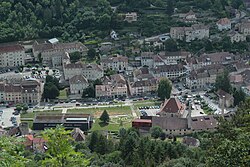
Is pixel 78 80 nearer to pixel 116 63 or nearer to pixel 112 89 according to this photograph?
pixel 112 89

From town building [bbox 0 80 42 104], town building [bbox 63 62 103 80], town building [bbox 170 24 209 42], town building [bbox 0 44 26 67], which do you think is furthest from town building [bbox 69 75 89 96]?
town building [bbox 170 24 209 42]

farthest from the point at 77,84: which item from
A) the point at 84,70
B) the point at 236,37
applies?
the point at 236,37

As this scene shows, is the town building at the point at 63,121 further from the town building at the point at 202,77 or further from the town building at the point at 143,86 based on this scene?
the town building at the point at 202,77

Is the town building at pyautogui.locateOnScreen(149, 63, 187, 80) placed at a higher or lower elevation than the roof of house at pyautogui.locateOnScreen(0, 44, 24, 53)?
lower

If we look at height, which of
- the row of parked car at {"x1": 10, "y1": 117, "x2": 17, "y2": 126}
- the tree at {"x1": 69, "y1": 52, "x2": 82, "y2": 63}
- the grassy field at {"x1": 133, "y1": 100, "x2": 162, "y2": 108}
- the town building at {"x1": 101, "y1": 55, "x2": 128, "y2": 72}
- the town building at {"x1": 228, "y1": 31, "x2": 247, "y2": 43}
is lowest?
the row of parked car at {"x1": 10, "y1": 117, "x2": 17, "y2": 126}

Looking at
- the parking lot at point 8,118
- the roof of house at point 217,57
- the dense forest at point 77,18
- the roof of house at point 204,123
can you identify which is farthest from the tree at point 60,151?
the dense forest at point 77,18

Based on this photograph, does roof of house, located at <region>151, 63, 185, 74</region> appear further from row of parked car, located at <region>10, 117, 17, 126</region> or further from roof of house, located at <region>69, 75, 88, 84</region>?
row of parked car, located at <region>10, 117, 17, 126</region>

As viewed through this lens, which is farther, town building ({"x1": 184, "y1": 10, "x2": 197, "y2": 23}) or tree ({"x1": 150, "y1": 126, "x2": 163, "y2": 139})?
town building ({"x1": 184, "y1": 10, "x2": 197, "y2": 23})
